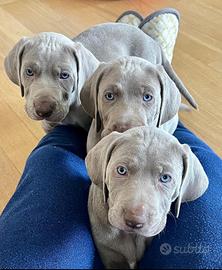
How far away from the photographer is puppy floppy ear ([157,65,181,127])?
4.68 feet

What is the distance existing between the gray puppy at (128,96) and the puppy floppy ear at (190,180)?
22 centimetres

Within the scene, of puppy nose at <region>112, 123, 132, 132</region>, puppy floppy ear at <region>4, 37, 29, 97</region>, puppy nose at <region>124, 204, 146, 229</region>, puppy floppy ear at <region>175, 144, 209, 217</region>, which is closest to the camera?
puppy nose at <region>124, 204, 146, 229</region>

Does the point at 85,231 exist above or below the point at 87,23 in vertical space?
above

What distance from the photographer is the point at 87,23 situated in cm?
307

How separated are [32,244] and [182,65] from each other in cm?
171

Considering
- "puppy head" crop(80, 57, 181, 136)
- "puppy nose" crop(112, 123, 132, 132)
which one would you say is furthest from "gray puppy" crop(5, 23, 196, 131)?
"puppy nose" crop(112, 123, 132, 132)

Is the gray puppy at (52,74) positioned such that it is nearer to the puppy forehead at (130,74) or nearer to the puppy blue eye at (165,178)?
the puppy forehead at (130,74)

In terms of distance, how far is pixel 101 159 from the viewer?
1.14 m

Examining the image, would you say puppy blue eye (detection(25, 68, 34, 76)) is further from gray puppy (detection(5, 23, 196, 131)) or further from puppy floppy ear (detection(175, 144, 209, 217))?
puppy floppy ear (detection(175, 144, 209, 217))

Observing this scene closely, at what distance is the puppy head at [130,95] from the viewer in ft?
4.37

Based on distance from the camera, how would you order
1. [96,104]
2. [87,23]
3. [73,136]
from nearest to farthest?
[96,104] → [73,136] → [87,23]

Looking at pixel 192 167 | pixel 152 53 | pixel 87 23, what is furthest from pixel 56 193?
pixel 87 23

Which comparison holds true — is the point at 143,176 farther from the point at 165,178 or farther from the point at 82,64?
the point at 82,64

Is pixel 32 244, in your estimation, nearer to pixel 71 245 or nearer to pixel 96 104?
pixel 71 245
